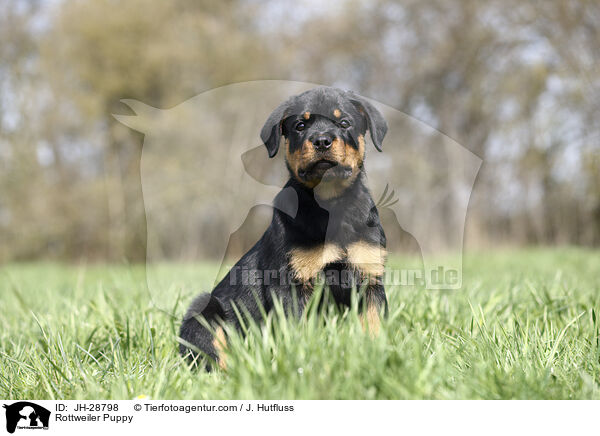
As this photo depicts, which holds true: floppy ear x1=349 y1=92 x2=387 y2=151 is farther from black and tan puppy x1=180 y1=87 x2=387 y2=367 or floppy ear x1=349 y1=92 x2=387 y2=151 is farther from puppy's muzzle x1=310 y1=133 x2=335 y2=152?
puppy's muzzle x1=310 y1=133 x2=335 y2=152

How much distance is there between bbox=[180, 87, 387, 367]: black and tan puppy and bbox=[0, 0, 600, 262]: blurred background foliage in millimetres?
6322

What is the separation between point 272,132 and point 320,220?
0.42 meters

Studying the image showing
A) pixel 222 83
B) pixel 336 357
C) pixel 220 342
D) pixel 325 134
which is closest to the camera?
pixel 336 357

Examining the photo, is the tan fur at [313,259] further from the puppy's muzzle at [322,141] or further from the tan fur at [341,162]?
the puppy's muzzle at [322,141]

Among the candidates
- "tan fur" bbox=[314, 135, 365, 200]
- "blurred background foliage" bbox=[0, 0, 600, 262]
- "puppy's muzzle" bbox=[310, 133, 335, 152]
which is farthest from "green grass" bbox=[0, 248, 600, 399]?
"blurred background foliage" bbox=[0, 0, 600, 262]

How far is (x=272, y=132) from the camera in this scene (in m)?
2.03

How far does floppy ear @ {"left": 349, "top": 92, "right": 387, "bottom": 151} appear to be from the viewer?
2023 millimetres
